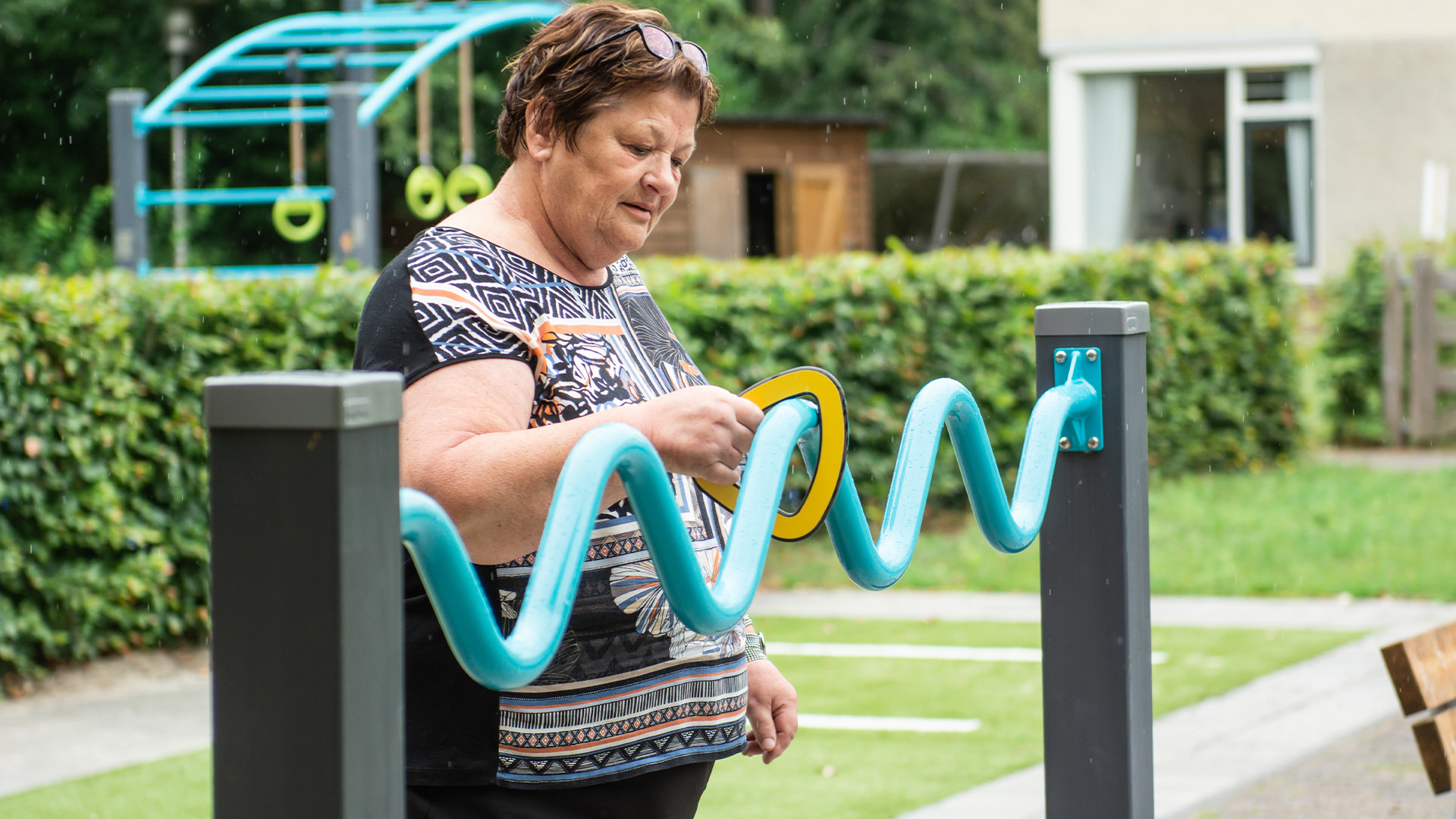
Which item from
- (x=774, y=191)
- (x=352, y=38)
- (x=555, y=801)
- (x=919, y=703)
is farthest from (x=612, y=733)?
(x=774, y=191)

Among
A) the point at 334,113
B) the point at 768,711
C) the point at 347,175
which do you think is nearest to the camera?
the point at 768,711

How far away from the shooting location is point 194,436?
6172 millimetres

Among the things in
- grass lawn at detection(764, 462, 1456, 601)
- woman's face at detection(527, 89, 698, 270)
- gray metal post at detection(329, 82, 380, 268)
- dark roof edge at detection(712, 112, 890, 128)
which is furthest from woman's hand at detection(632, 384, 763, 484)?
dark roof edge at detection(712, 112, 890, 128)

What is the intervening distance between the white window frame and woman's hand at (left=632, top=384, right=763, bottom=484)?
16311 millimetres

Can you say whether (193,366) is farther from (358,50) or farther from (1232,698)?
(358,50)

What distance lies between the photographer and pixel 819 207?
77.6 feet

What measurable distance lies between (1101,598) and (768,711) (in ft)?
1.66

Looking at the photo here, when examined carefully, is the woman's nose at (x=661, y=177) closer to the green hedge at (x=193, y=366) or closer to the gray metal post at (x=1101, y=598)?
the gray metal post at (x=1101, y=598)

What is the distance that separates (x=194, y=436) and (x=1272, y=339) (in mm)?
7845

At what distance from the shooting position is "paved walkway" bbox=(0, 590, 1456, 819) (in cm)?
467

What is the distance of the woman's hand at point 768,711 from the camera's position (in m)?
2.29

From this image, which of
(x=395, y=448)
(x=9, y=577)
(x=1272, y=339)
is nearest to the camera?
(x=395, y=448)

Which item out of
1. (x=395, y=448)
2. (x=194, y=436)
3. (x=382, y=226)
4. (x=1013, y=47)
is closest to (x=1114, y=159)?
(x=382, y=226)

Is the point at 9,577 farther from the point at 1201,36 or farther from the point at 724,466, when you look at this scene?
the point at 1201,36
